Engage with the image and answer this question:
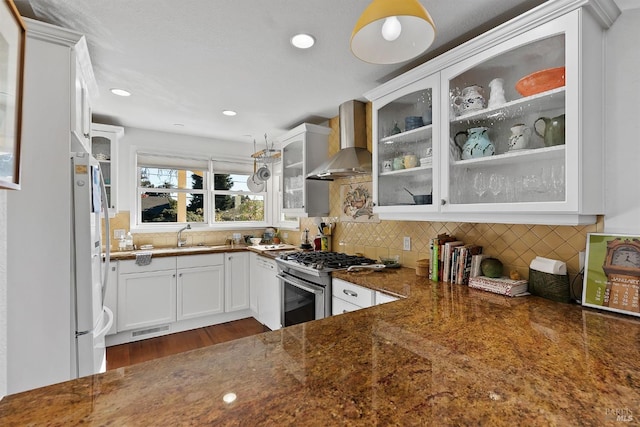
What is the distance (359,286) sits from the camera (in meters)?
2.05

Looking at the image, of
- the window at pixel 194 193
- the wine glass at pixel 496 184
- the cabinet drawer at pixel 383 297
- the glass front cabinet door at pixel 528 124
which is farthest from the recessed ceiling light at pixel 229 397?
the window at pixel 194 193

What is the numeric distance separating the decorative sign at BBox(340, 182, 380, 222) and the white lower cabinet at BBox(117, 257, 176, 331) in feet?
6.47

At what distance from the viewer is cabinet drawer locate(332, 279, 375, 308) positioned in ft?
6.50

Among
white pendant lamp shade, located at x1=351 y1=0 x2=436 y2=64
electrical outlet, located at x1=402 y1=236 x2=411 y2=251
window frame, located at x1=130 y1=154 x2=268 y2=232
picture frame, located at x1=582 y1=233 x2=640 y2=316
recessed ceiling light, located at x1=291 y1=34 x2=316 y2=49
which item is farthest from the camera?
window frame, located at x1=130 y1=154 x2=268 y2=232

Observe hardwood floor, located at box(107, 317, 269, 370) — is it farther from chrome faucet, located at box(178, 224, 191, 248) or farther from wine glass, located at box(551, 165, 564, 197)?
wine glass, located at box(551, 165, 564, 197)

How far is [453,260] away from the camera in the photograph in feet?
6.48

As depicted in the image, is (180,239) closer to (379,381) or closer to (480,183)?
(480,183)

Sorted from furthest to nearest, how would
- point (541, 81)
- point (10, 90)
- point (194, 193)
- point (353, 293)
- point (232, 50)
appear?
point (194, 193) → point (353, 293) → point (232, 50) → point (541, 81) → point (10, 90)

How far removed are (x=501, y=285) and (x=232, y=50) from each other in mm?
2105

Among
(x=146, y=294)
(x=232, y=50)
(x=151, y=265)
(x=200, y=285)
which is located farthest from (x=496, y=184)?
(x=146, y=294)

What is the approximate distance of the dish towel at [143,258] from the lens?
322 centimetres

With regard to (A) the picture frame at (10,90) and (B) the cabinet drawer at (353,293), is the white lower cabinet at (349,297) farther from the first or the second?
(A) the picture frame at (10,90)

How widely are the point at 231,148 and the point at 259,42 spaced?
2.67 metres

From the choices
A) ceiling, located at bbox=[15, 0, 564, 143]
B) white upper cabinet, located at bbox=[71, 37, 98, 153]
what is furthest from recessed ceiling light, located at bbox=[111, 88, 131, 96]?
white upper cabinet, located at bbox=[71, 37, 98, 153]
